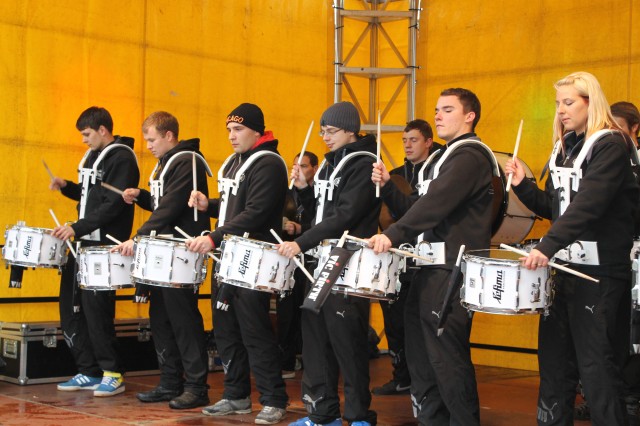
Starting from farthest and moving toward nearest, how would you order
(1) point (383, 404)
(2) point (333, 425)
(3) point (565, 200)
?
(1) point (383, 404), (2) point (333, 425), (3) point (565, 200)

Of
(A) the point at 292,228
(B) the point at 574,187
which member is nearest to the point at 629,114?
(B) the point at 574,187

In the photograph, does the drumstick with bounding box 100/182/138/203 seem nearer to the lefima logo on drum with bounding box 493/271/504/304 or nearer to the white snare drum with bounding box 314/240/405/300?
the white snare drum with bounding box 314/240/405/300

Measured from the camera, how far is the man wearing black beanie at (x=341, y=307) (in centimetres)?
521

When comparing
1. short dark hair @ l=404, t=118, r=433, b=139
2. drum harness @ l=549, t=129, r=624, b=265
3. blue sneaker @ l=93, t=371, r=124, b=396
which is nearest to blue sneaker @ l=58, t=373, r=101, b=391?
blue sneaker @ l=93, t=371, r=124, b=396

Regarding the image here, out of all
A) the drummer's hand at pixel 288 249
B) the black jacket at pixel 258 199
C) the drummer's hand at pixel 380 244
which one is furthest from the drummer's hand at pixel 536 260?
the black jacket at pixel 258 199

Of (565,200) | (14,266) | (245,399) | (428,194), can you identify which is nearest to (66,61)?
(14,266)

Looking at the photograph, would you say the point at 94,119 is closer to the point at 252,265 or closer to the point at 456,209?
the point at 252,265

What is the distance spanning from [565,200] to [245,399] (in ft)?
9.02

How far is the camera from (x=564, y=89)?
14.1 ft

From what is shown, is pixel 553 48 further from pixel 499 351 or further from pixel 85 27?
pixel 85 27

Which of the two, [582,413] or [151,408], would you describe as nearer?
[582,413]

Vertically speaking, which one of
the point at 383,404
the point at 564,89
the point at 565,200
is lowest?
the point at 383,404

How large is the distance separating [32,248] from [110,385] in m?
1.11

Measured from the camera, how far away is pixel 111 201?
6754 mm
